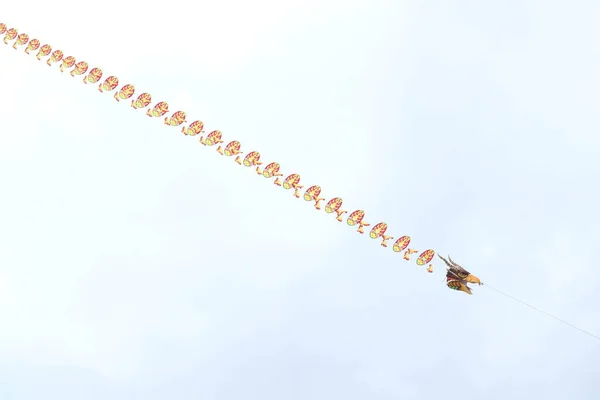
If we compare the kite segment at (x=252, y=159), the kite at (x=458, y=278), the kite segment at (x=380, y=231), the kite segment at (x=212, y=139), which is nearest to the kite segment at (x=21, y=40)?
the kite segment at (x=212, y=139)

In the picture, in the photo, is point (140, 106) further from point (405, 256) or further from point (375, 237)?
point (405, 256)

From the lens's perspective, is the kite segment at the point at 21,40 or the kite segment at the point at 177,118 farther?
the kite segment at the point at 21,40

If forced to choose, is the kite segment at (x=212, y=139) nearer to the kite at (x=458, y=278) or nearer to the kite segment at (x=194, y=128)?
the kite segment at (x=194, y=128)

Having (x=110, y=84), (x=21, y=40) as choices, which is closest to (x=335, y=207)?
(x=110, y=84)

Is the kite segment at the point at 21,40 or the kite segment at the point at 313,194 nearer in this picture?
the kite segment at the point at 313,194

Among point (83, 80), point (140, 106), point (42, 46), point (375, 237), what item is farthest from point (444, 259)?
point (42, 46)

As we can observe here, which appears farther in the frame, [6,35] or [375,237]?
[6,35]

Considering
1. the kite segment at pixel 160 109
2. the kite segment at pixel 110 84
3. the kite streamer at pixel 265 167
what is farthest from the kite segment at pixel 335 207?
the kite segment at pixel 110 84

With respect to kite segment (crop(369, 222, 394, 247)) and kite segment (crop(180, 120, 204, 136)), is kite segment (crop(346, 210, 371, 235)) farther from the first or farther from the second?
kite segment (crop(180, 120, 204, 136))

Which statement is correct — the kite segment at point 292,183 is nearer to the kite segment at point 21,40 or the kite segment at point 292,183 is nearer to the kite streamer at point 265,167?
the kite streamer at point 265,167

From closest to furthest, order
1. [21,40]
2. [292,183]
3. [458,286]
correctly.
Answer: [292,183] → [458,286] → [21,40]

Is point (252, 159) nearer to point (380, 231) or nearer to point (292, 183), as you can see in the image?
point (292, 183)
